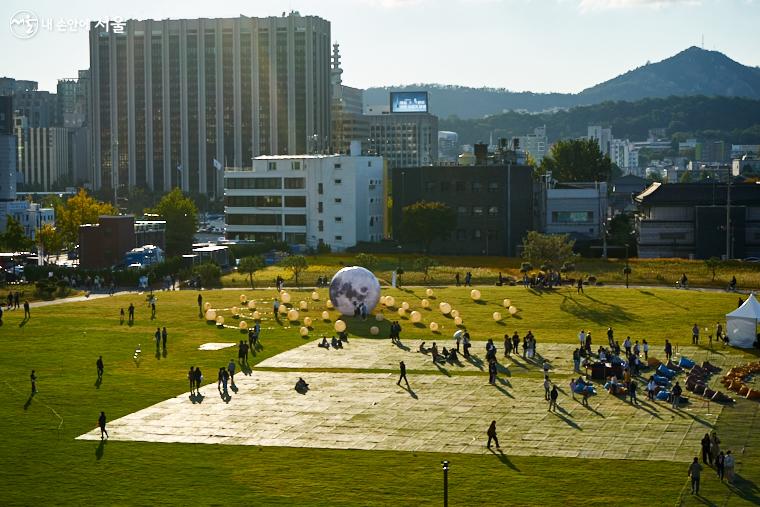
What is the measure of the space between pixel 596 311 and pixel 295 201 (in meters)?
73.2

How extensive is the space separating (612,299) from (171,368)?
39.9 m

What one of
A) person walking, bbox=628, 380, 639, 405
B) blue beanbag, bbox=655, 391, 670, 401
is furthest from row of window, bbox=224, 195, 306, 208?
blue beanbag, bbox=655, 391, 670, 401

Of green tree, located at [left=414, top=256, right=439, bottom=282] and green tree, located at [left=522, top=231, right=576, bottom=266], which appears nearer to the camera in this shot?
green tree, located at [left=522, top=231, right=576, bottom=266]

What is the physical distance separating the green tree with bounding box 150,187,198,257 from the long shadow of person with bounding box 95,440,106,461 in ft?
303

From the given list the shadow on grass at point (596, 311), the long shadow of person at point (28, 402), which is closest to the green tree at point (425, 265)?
the shadow on grass at point (596, 311)

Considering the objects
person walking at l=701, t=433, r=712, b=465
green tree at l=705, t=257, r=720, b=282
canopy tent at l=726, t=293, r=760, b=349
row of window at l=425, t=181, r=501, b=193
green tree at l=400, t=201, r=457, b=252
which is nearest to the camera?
person walking at l=701, t=433, r=712, b=465

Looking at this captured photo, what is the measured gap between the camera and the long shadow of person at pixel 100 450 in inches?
1826

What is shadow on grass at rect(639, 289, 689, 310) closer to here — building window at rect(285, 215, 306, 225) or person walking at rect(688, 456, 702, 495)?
person walking at rect(688, 456, 702, 495)

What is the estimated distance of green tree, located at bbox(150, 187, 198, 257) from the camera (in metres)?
142

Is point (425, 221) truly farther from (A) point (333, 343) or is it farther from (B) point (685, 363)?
(B) point (685, 363)

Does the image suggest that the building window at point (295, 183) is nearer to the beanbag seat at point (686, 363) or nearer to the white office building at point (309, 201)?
the white office building at point (309, 201)

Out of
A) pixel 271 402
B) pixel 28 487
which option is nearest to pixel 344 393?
pixel 271 402

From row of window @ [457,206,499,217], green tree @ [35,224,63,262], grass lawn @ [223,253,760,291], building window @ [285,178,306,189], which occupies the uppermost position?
building window @ [285,178,306,189]

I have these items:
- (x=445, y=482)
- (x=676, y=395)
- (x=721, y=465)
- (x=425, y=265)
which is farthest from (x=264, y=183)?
(x=445, y=482)
